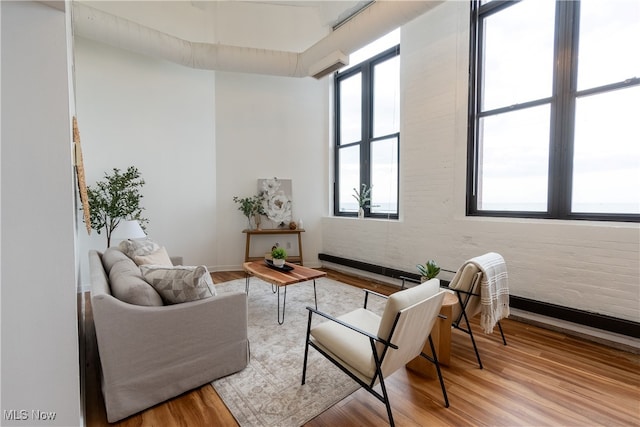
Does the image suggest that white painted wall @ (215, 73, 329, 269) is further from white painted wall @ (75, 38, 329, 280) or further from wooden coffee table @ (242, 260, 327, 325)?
wooden coffee table @ (242, 260, 327, 325)

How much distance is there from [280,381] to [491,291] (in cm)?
168

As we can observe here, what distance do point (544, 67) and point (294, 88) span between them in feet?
12.2

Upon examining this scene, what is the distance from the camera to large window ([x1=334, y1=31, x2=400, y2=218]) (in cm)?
444

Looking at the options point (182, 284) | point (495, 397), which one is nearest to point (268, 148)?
point (182, 284)

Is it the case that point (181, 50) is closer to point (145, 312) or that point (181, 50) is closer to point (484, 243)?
point (145, 312)

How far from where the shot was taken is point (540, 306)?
9.00ft

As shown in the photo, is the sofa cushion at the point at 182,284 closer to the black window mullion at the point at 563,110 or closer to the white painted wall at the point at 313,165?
the white painted wall at the point at 313,165

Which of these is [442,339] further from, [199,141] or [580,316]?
[199,141]

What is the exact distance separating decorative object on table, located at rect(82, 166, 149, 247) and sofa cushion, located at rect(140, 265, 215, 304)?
2.50m

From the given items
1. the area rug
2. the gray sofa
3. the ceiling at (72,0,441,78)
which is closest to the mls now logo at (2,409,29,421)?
the gray sofa

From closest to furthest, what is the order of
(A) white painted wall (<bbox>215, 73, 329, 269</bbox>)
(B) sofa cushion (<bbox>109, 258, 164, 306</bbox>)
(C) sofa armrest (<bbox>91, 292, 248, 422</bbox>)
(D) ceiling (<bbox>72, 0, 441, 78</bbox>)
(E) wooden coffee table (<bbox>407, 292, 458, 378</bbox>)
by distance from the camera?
(C) sofa armrest (<bbox>91, 292, 248, 422</bbox>), (B) sofa cushion (<bbox>109, 258, 164, 306</bbox>), (E) wooden coffee table (<bbox>407, 292, 458, 378</bbox>), (D) ceiling (<bbox>72, 0, 441, 78</bbox>), (A) white painted wall (<bbox>215, 73, 329, 269</bbox>)

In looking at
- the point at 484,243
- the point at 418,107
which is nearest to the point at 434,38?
the point at 418,107

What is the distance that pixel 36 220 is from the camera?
1.24 m

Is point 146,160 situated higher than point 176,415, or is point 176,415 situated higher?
point 146,160
